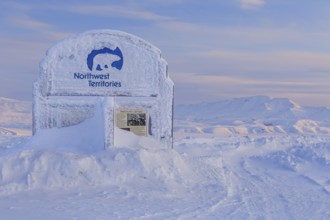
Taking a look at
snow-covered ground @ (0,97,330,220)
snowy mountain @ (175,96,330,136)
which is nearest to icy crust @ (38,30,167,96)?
snow-covered ground @ (0,97,330,220)

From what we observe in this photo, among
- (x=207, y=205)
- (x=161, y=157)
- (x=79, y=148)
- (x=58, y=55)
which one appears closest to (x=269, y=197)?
(x=207, y=205)

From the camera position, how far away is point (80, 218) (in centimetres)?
813

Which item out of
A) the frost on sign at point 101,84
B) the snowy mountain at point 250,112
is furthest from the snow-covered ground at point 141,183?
the snowy mountain at point 250,112


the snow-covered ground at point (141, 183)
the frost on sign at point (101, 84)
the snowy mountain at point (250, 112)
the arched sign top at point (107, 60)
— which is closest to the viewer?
the snow-covered ground at point (141, 183)

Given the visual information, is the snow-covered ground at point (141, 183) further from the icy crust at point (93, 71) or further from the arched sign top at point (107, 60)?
the arched sign top at point (107, 60)

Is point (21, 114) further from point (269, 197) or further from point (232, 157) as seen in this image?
point (269, 197)

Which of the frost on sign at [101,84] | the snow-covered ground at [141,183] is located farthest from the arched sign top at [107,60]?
→ the snow-covered ground at [141,183]

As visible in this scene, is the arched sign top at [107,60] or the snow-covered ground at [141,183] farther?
the arched sign top at [107,60]

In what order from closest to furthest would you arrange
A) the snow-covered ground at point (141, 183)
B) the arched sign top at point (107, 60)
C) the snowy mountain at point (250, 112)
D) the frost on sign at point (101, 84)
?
the snow-covered ground at point (141, 183)
the frost on sign at point (101, 84)
the arched sign top at point (107, 60)
the snowy mountain at point (250, 112)

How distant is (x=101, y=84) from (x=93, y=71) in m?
0.42

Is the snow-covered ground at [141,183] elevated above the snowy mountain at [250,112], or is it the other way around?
the snow-covered ground at [141,183]

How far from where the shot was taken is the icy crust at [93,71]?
46.0 ft

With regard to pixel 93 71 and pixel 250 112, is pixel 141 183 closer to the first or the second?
pixel 93 71

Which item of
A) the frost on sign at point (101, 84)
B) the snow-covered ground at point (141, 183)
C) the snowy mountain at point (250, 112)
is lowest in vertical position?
the snowy mountain at point (250, 112)
